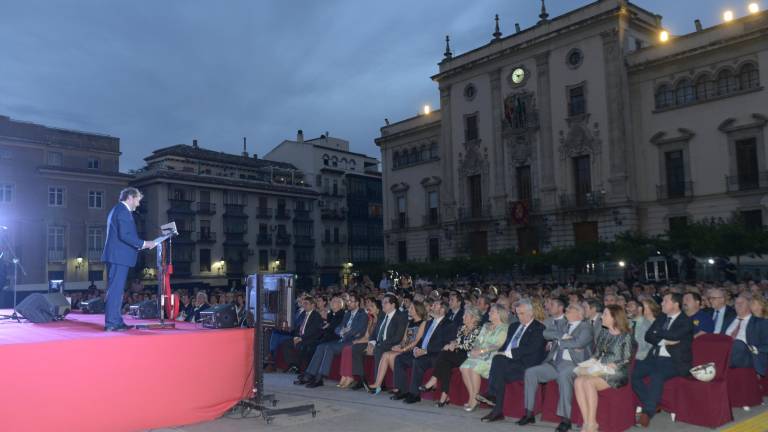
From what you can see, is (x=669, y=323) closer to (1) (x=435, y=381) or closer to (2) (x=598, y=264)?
(1) (x=435, y=381)

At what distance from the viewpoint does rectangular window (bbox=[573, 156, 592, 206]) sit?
3419 centimetres

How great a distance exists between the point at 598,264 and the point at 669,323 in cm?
2425

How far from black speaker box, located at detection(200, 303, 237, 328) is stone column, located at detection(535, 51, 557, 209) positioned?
97.0 feet

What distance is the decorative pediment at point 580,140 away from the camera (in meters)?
33.6

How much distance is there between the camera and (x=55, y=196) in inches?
1614

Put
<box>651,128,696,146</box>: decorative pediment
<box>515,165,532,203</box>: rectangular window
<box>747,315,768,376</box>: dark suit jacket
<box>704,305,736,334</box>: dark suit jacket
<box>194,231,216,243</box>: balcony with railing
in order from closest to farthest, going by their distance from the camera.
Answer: <box>747,315,768,376</box>: dark suit jacket, <box>704,305,736,334</box>: dark suit jacket, <box>651,128,696,146</box>: decorative pediment, <box>515,165,532,203</box>: rectangular window, <box>194,231,216,243</box>: balcony with railing

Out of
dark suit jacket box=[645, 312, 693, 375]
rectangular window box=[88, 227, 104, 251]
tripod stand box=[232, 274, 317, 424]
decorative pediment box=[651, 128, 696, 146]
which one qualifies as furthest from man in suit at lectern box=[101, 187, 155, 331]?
rectangular window box=[88, 227, 104, 251]

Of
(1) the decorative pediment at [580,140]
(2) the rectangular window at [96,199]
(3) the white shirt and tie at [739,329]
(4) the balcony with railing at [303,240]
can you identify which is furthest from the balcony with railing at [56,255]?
(3) the white shirt and tie at [739,329]

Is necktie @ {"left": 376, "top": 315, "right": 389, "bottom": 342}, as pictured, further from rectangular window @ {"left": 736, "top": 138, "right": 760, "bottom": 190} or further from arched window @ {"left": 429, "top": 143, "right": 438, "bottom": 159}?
arched window @ {"left": 429, "top": 143, "right": 438, "bottom": 159}

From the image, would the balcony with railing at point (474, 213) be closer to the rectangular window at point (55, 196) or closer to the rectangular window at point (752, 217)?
the rectangular window at point (752, 217)

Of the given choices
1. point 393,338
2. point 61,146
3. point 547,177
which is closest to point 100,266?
point 61,146

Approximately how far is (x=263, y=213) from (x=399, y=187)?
43.8 ft

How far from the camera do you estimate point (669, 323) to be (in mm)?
7898

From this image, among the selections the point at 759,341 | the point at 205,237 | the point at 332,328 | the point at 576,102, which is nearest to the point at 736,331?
the point at 759,341
